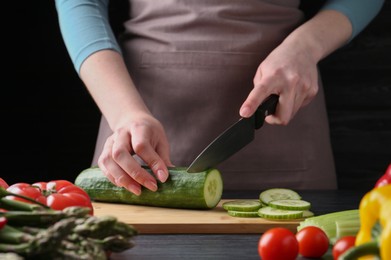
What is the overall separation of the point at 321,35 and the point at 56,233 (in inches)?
57.1

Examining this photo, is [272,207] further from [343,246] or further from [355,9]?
[355,9]

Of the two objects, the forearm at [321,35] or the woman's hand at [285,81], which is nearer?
the woman's hand at [285,81]

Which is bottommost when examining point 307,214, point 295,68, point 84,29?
point 307,214

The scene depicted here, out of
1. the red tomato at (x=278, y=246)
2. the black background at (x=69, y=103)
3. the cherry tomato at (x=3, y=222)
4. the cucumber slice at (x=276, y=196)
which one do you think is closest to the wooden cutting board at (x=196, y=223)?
the cucumber slice at (x=276, y=196)

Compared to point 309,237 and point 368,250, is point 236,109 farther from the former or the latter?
point 368,250

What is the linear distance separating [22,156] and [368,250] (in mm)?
2346

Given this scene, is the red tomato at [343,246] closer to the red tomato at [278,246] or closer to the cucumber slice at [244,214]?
the red tomato at [278,246]

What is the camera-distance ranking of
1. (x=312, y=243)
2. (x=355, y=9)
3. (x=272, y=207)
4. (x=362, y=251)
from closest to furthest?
1. (x=362, y=251)
2. (x=312, y=243)
3. (x=272, y=207)
4. (x=355, y=9)

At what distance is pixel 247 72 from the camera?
2.66m

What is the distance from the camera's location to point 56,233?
1.38m

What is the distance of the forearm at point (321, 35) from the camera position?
8.30 ft

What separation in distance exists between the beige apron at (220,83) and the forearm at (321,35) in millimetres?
144

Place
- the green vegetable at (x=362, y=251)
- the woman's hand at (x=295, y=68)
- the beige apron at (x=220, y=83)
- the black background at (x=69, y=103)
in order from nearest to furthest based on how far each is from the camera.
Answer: the green vegetable at (x=362, y=251) < the woman's hand at (x=295, y=68) < the beige apron at (x=220, y=83) < the black background at (x=69, y=103)

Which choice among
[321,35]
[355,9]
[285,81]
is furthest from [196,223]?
[355,9]
